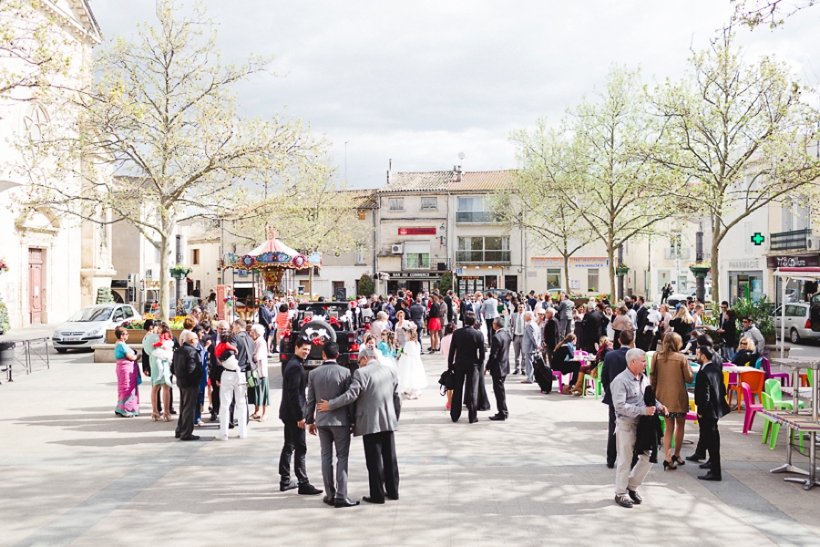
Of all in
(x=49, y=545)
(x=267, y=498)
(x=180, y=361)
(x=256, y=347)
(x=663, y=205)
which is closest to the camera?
(x=49, y=545)

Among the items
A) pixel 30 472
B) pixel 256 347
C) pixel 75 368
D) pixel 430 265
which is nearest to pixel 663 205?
pixel 256 347

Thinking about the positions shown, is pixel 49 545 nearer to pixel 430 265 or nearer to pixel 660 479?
pixel 660 479

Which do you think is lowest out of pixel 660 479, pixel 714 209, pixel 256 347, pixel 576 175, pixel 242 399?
pixel 660 479

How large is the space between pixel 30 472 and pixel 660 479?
23.1ft

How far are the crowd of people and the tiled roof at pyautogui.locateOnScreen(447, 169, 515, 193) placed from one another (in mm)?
36628

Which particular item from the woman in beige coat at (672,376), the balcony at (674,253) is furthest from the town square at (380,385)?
the balcony at (674,253)

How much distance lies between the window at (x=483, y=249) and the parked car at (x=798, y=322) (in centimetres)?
3061

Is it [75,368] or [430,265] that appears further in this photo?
[430,265]

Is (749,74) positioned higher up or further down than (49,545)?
higher up

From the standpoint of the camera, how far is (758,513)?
6.55 metres

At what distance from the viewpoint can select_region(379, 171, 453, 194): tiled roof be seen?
54688mm

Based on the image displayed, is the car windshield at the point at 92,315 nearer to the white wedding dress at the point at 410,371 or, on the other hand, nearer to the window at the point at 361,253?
the white wedding dress at the point at 410,371

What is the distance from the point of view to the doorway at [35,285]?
3091 centimetres

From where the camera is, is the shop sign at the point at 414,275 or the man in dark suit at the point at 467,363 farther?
the shop sign at the point at 414,275
